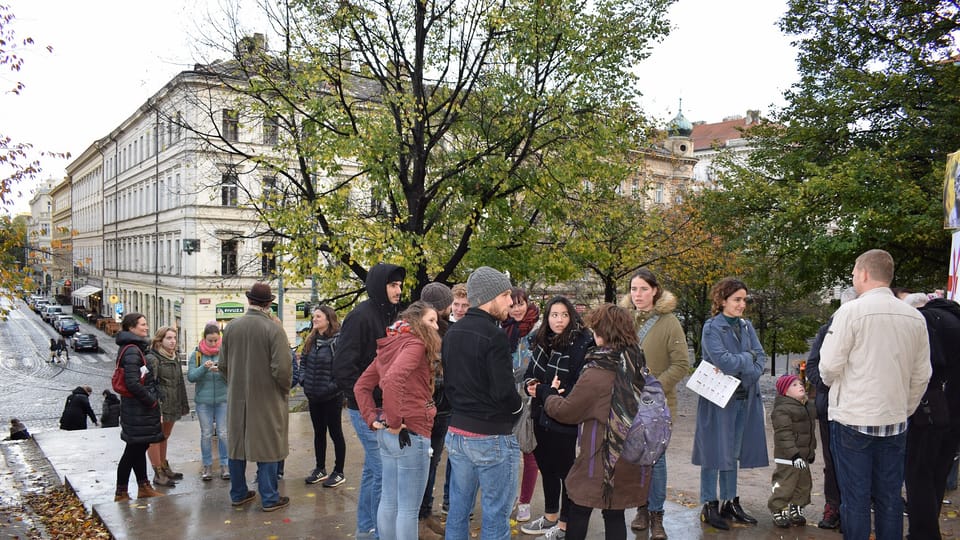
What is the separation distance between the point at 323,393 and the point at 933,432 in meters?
5.26

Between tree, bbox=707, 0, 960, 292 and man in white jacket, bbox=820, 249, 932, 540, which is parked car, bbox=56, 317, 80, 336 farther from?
man in white jacket, bbox=820, 249, 932, 540

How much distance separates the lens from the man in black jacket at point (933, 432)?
16.3ft

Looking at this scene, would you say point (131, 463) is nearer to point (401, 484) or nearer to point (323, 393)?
point (323, 393)

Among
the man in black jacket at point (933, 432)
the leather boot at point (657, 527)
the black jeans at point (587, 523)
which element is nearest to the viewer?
the black jeans at point (587, 523)

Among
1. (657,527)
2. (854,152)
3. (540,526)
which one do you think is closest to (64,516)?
(540,526)

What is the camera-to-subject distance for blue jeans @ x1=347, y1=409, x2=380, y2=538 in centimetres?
520

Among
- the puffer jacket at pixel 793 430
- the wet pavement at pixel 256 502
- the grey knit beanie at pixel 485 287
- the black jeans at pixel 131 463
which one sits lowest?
the wet pavement at pixel 256 502

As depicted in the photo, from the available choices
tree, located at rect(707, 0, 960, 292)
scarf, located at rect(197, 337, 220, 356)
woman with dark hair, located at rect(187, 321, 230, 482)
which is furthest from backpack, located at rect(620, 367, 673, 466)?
tree, located at rect(707, 0, 960, 292)

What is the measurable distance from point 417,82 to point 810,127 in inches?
428

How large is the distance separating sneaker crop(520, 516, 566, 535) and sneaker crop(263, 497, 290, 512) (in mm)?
2184

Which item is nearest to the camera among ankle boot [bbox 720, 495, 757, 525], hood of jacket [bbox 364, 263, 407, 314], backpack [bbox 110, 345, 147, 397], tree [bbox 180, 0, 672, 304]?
hood of jacket [bbox 364, 263, 407, 314]

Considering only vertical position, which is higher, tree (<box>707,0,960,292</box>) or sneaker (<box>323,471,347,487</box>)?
tree (<box>707,0,960,292</box>)

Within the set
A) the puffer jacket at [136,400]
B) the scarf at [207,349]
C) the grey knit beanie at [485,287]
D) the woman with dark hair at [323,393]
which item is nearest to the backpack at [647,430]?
the grey knit beanie at [485,287]

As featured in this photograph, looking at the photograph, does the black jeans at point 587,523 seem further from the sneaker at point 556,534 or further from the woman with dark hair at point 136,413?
the woman with dark hair at point 136,413
